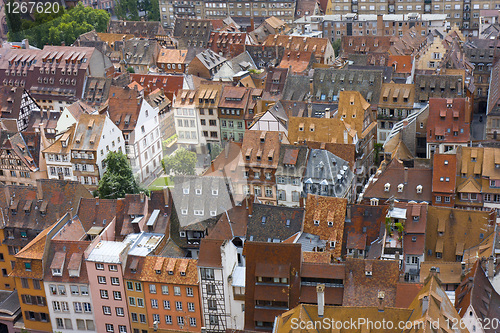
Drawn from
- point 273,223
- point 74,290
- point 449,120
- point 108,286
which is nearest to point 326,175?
point 273,223

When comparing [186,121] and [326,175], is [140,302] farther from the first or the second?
[186,121]

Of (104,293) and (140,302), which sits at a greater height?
(104,293)

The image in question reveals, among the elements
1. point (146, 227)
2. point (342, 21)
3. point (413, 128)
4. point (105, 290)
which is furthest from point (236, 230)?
point (342, 21)

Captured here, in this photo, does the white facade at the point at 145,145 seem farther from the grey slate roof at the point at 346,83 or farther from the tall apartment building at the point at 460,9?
the tall apartment building at the point at 460,9

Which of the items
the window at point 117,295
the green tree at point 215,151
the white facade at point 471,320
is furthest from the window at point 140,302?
the white facade at point 471,320

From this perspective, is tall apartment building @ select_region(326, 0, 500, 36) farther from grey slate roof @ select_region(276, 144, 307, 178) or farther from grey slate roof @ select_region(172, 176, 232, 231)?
grey slate roof @ select_region(172, 176, 232, 231)

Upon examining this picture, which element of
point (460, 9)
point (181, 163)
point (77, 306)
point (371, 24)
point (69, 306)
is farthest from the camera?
point (460, 9)
